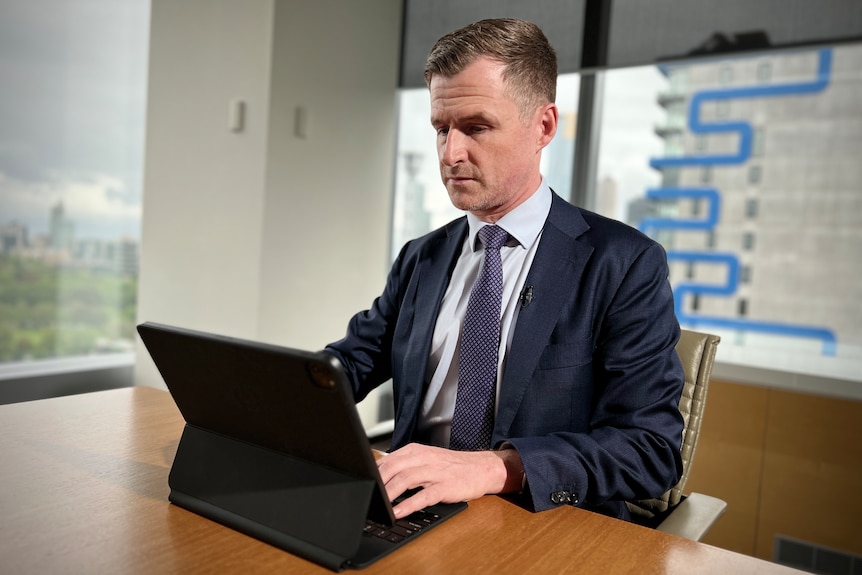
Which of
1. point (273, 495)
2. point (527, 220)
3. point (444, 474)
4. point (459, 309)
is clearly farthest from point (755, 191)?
point (273, 495)

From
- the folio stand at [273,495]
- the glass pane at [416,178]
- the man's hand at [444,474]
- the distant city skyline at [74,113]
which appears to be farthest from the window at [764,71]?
the distant city skyline at [74,113]

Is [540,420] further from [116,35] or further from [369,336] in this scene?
[116,35]

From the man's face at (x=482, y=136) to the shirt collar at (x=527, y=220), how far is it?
36mm

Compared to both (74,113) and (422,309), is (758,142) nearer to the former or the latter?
(422,309)

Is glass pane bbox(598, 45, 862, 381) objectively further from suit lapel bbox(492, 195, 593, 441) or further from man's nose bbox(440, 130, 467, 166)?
man's nose bbox(440, 130, 467, 166)

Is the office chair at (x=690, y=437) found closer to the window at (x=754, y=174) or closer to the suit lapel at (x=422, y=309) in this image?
the suit lapel at (x=422, y=309)

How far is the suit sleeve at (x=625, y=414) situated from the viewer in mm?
1146

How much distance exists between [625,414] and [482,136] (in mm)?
640

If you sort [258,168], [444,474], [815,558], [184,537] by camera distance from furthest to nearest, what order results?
1. [258,168]
2. [815,558]
3. [444,474]
4. [184,537]

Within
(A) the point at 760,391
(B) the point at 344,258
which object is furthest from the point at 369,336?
(B) the point at 344,258

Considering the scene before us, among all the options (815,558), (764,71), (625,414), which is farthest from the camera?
(764,71)

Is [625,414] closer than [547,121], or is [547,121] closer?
[625,414]

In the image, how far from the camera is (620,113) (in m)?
3.21

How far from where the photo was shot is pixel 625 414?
51.0 inches
